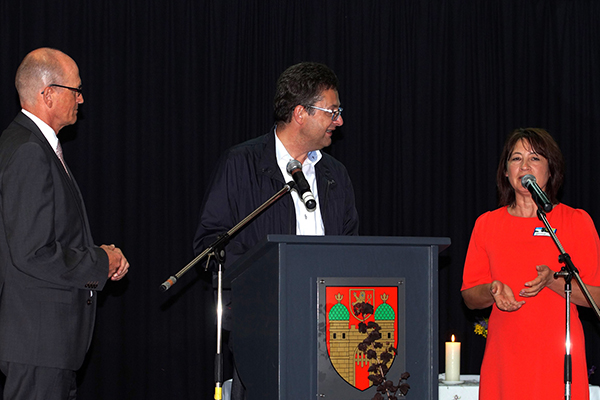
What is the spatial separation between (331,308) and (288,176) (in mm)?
1214

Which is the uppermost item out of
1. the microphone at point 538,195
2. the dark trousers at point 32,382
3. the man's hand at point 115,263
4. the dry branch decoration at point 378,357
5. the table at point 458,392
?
the microphone at point 538,195

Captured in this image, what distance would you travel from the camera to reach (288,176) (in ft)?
9.61

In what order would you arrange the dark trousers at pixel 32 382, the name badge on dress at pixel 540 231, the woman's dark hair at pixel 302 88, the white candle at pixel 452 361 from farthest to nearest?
the white candle at pixel 452 361 → the woman's dark hair at pixel 302 88 → the name badge on dress at pixel 540 231 → the dark trousers at pixel 32 382

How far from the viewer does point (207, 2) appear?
193 inches

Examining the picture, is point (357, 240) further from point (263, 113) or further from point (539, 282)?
point (263, 113)

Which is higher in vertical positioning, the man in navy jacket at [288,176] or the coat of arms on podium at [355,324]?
the man in navy jacket at [288,176]

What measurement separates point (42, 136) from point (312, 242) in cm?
148

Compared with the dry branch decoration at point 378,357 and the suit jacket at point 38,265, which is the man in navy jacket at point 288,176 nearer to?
the suit jacket at point 38,265

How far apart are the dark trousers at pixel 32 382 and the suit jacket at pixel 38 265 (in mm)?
34

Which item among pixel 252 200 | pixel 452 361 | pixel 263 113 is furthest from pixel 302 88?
pixel 263 113

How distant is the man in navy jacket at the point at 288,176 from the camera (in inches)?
109

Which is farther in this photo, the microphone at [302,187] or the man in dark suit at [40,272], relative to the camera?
the man in dark suit at [40,272]

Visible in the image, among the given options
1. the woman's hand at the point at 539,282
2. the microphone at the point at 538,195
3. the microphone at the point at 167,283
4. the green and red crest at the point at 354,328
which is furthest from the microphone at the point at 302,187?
the woman's hand at the point at 539,282

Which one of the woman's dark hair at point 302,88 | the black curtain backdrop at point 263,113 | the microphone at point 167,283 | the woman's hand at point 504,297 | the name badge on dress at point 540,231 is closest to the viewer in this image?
the microphone at point 167,283
